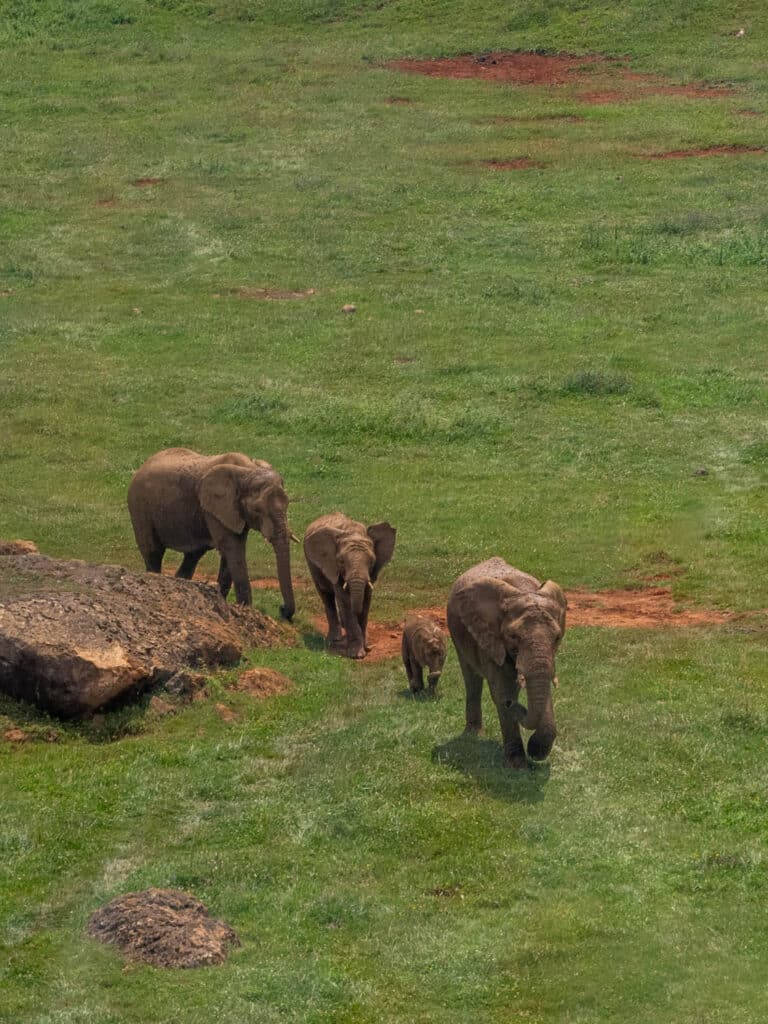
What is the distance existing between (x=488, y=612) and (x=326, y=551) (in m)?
6.65

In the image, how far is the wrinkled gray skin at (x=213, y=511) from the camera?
2477 centimetres

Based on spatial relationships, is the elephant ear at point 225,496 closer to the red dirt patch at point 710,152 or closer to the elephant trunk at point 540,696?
the elephant trunk at point 540,696

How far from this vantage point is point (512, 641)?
17672mm

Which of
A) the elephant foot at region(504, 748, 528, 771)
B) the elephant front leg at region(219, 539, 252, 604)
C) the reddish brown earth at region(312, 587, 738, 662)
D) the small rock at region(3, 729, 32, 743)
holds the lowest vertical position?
the reddish brown earth at region(312, 587, 738, 662)

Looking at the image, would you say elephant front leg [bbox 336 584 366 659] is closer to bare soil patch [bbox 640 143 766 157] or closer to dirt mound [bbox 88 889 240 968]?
dirt mound [bbox 88 889 240 968]

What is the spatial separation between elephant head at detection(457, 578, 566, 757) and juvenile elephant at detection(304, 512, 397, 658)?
5.49 metres

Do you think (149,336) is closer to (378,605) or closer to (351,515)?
(351,515)

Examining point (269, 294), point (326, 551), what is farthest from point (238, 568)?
point (269, 294)

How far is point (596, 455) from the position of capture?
106 feet

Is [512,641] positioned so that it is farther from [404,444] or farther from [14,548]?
[404,444]

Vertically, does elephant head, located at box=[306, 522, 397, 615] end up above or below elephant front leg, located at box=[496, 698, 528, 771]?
below

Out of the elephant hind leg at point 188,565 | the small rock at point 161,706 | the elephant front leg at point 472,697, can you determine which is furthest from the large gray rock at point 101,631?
the elephant front leg at point 472,697

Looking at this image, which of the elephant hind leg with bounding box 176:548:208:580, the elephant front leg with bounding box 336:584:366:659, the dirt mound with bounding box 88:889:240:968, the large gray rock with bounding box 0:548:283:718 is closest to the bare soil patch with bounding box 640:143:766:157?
the elephant hind leg with bounding box 176:548:208:580

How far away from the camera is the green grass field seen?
14.7 meters
